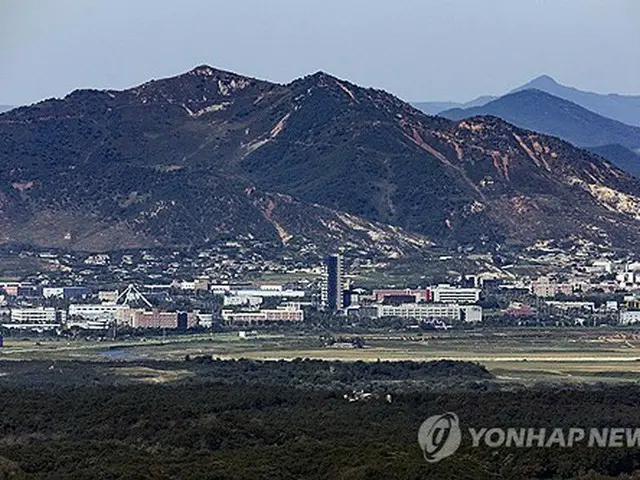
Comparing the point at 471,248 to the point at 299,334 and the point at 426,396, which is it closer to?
the point at 299,334

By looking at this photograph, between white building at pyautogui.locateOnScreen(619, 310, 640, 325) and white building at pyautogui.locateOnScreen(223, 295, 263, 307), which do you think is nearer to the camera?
white building at pyautogui.locateOnScreen(619, 310, 640, 325)

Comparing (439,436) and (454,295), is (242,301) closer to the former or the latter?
(454,295)

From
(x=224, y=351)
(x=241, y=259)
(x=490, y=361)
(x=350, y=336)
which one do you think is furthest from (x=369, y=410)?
(x=241, y=259)

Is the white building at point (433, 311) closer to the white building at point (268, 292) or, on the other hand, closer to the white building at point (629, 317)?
the white building at point (629, 317)

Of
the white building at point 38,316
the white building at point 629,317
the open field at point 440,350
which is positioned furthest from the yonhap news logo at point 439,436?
the white building at point 38,316

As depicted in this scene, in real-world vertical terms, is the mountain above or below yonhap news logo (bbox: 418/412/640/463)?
above

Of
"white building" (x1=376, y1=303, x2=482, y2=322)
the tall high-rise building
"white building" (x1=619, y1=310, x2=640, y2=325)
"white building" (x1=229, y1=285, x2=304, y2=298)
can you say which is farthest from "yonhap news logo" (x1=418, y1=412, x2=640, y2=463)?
"white building" (x1=229, y1=285, x2=304, y2=298)

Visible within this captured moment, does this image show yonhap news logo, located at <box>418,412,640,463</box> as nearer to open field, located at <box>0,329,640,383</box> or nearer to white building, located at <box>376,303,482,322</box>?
open field, located at <box>0,329,640,383</box>
